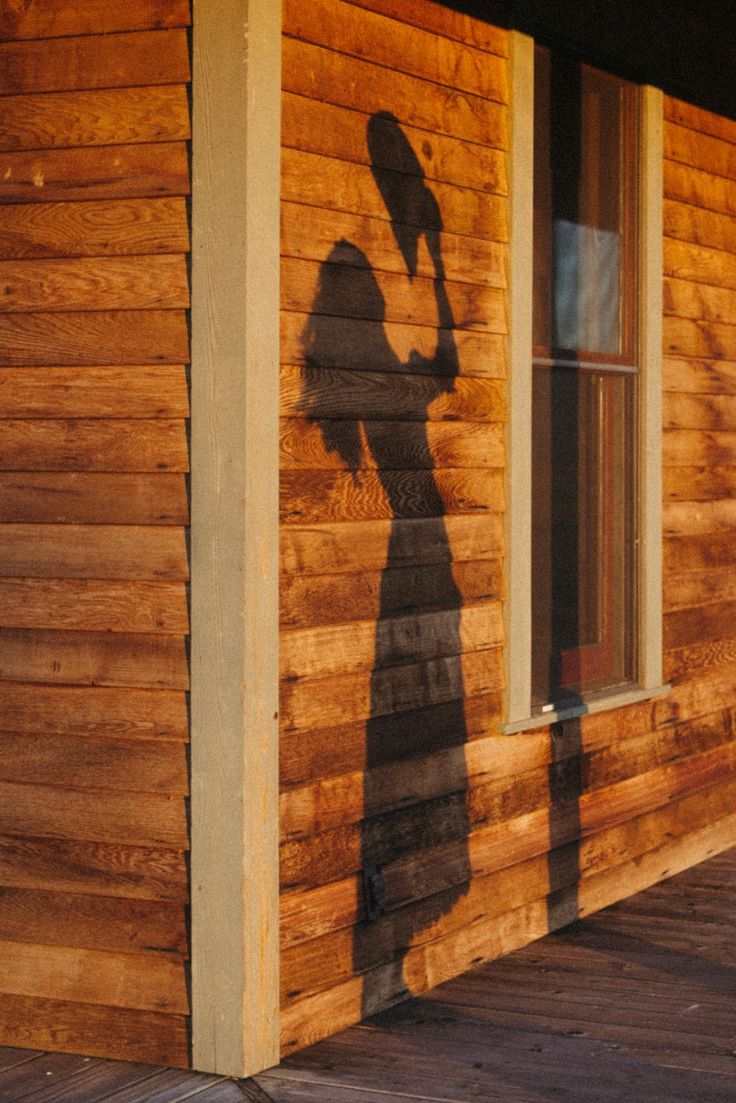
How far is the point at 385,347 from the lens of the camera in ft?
15.3

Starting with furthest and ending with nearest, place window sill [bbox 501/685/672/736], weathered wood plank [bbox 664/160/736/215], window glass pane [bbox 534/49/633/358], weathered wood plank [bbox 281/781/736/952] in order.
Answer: weathered wood plank [bbox 664/160/736/215]
window glass pane [bbox 534/49/633/358]
window sill [bbox 501/685/672/736]
weathered wood plank [bbox 281/781/736/952]


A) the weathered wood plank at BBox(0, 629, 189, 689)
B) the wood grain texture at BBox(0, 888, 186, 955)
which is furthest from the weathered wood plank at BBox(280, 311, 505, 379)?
the wood grain texture at BBox(0, 888, 186, 955)

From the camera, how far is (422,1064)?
4238 millimetres

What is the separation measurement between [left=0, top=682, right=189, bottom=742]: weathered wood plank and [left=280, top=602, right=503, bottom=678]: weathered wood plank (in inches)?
11.8

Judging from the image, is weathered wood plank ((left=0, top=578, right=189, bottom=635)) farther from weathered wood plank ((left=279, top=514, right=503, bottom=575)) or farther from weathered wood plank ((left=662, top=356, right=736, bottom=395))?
weathered wood plank ((left=662, top=356, right=736, bottom=395))

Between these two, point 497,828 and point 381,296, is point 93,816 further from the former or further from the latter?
point 381,296

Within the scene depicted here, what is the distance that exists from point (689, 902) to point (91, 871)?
2.33m

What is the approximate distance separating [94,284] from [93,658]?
89cm

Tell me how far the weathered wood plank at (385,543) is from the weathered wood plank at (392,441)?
155 mm

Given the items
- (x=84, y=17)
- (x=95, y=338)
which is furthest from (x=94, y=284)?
(x=84, y=17)

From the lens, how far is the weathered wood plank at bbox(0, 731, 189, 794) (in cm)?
420

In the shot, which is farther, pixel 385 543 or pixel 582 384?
pixel 582 384

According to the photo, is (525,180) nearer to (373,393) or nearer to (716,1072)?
(373,393)

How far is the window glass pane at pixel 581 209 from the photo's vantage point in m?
5.39
